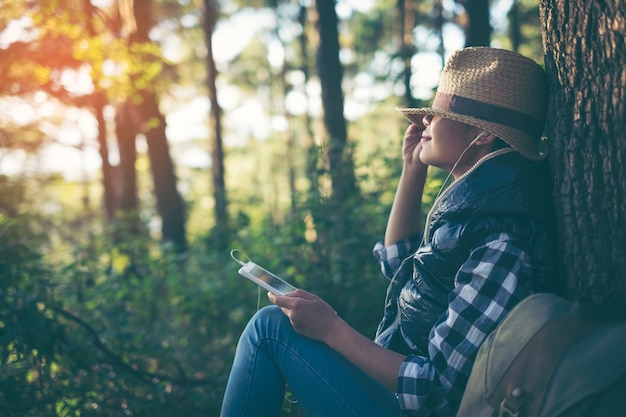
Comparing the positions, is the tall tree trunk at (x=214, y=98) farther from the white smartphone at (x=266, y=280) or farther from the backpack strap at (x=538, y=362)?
the backpack strap at (x=538, y=362)

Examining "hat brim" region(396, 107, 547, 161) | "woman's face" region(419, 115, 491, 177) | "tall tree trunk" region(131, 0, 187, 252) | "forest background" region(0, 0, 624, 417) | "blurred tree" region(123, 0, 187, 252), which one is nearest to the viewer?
"hat brim" region(396, 107, 547, 161)

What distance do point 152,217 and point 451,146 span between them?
652cm

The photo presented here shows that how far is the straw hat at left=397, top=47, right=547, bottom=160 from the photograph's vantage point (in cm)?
238

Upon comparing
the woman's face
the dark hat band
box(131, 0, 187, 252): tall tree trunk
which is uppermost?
the dark hat band

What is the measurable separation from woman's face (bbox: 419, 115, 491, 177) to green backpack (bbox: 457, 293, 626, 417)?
2.35 feet

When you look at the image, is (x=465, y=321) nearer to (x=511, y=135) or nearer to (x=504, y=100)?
(x=511, y=135)

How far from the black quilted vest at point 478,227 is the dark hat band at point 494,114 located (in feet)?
0.45

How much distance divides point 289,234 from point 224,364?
1279 mm

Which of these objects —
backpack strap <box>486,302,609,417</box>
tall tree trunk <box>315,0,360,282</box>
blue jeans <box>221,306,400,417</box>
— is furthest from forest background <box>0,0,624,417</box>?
blue jeans <box>221,306,400,417</box>

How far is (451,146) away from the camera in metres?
2.48

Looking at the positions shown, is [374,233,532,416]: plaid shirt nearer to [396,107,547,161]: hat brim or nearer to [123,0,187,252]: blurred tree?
[396,107,547,161]: hat brim

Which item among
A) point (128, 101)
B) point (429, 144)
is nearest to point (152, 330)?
point (429, 144)

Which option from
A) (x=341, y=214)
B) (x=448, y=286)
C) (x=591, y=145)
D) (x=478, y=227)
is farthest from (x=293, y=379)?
(x=341, y=214)

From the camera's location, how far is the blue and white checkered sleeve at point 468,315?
6.68ft
